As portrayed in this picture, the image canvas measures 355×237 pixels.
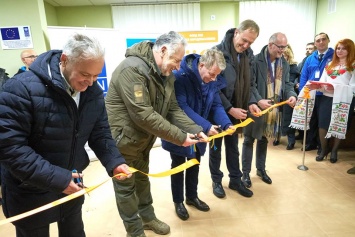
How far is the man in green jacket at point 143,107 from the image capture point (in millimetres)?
1592

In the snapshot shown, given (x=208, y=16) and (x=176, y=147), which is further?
(x=208, y=16)

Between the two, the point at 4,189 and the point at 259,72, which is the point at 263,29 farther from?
the point at 4,189

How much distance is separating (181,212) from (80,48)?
1828mm

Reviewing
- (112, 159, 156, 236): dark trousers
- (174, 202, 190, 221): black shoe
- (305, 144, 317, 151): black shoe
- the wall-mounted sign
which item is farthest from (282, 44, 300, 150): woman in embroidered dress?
the wall-mounted sign

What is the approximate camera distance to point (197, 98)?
2123mm

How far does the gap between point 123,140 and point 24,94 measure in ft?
2.62

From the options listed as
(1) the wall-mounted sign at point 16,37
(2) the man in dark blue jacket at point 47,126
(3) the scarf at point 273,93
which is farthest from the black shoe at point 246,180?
(1) the wall-mounted sign at point 16,37

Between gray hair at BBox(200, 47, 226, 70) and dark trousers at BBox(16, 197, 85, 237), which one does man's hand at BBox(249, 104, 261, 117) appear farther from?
dark trousers at BBox(16, 197, 85, 237)

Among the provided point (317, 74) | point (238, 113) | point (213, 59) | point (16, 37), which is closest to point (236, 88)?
point (238, 113)

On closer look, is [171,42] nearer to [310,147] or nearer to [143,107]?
[143,107]

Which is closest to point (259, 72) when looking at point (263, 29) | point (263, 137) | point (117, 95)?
point (263, 137)

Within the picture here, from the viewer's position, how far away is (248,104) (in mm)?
2654

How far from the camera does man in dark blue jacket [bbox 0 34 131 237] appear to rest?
99 centimetres

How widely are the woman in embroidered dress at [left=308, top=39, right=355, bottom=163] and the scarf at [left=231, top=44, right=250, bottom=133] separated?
1.27 metres
